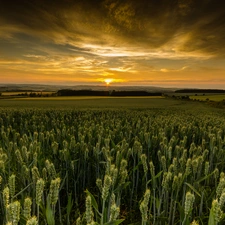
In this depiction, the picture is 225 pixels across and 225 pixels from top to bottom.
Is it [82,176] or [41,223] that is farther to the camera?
[82,176]

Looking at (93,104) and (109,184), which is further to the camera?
(93,104)

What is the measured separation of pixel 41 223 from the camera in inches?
118

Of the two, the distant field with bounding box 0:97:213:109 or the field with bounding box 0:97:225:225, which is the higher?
the field with bounding box 0:97:225:225

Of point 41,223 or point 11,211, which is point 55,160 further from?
point 11,211

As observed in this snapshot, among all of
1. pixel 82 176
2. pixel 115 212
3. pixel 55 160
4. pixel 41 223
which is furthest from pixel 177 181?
pixel 55 160

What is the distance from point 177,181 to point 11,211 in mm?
1870

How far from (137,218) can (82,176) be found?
1.37 m

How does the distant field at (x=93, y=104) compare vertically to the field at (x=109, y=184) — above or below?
below

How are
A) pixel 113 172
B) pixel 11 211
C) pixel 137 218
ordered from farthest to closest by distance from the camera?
1. pixel 137 218
2. pixel 113 172
3. pixel 11 211

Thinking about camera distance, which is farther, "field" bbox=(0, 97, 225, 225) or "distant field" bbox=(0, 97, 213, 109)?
"distant field" bbox=(0, 97, 213, 109)

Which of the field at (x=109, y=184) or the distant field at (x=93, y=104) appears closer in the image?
the field at (x=109, y=184)

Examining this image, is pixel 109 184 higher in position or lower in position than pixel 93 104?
higher

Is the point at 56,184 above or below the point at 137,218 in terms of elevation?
above

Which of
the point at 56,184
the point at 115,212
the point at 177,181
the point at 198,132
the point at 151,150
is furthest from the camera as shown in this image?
the point at 198,132
